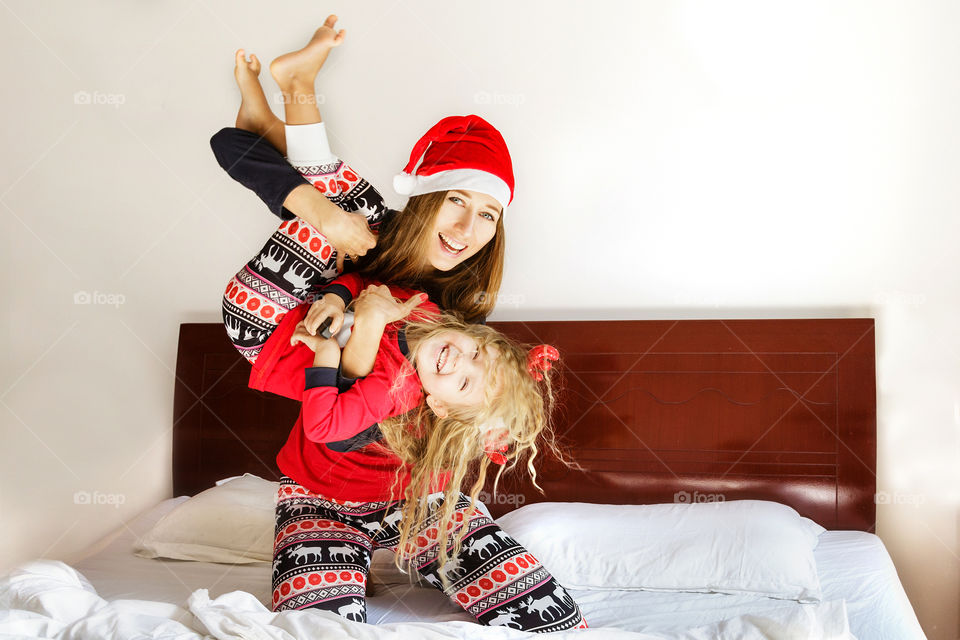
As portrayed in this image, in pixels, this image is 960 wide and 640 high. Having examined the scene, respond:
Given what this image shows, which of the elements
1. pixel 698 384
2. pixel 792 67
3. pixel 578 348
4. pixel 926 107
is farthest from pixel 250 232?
pixel 926 107

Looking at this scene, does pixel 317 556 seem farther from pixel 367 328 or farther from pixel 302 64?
pixel 302 64

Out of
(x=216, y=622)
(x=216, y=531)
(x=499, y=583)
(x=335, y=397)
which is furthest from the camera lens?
(x=216, y=531)

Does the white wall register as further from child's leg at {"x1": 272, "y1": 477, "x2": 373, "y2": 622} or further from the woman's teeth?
child's leg at {"x1": 272, "y1": 477, "x2": 373, "y2": 622}

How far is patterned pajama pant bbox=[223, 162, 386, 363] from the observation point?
5.06 ft

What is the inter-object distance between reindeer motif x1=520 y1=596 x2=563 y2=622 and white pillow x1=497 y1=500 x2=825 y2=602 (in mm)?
335

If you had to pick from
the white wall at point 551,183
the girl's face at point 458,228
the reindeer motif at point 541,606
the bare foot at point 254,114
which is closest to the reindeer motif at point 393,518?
the reindeer motif at point 541,606

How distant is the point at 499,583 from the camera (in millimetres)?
1613

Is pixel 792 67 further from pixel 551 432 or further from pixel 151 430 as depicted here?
pixel 151 430

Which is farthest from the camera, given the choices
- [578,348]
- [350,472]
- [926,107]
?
[578,348]

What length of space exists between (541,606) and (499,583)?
0.10m

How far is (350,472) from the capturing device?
168 centimetres

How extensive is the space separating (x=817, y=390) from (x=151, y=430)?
2160 millimetres

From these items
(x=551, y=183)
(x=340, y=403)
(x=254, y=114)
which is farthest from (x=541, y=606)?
(x=551, y=183)

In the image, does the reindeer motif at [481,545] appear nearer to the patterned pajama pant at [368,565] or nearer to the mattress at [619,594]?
the patterned pajama pant at [368,565]
